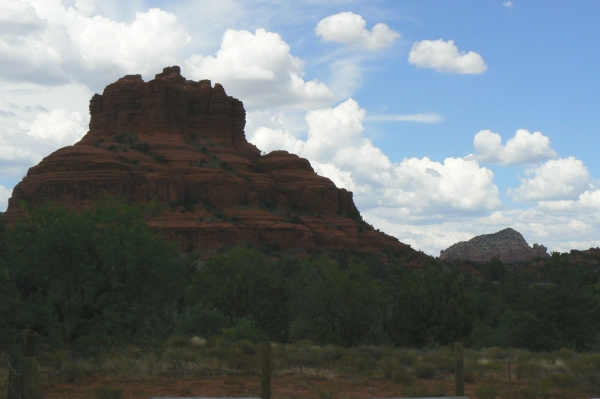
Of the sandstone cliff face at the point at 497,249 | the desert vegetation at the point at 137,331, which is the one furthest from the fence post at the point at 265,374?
the sandstone cliff face at the point at 497,249

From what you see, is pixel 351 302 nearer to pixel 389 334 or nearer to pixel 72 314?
pixel 389 334

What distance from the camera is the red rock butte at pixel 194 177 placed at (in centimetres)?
9706

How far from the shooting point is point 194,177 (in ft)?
344

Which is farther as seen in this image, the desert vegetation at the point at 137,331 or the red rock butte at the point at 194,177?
the red rock butte at the point at 194,177

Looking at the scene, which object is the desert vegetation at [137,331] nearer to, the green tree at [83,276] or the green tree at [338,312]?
the green tree at [83,276]

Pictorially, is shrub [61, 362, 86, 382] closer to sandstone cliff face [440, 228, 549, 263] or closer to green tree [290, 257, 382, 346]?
green tree [290, 257, 382, 346]

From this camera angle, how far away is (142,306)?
19.4 metres

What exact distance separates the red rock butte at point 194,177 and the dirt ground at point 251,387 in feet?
227

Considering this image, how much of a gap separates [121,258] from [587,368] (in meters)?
13.8

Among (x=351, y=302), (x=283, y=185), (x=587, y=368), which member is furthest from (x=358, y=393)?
(x=283, y=185)

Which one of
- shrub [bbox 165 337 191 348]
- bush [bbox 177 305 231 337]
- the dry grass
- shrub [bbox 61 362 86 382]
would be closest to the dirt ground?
the dry grass

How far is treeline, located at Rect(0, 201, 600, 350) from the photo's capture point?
Answer: 59.9ft

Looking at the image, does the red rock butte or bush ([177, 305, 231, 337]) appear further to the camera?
the red rock butte

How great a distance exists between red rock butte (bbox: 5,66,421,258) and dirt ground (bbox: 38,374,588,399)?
6925cm
